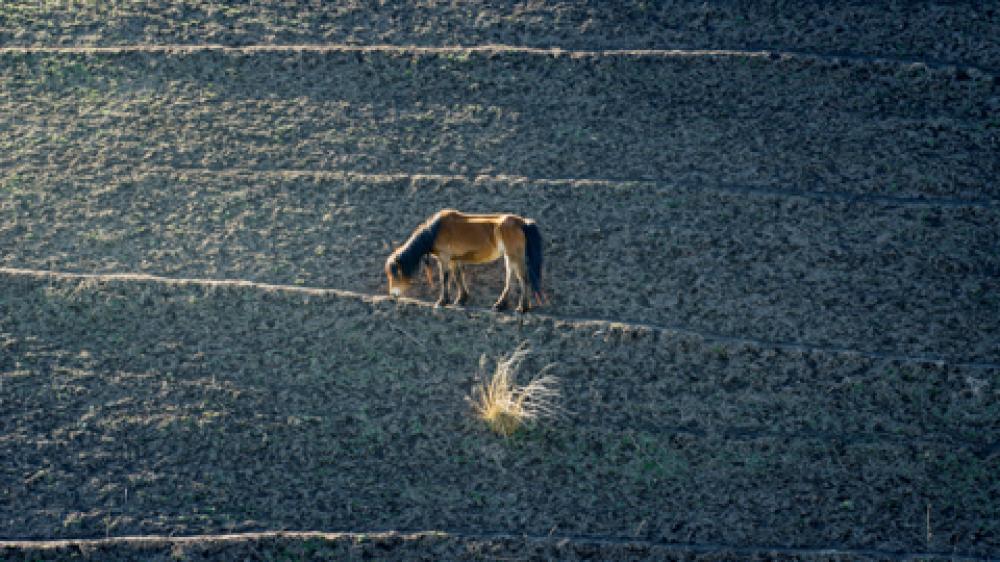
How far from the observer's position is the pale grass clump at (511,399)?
35.7ft

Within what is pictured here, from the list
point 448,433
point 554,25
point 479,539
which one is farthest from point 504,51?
point 479,539

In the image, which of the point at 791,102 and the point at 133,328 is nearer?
the point at 133,328

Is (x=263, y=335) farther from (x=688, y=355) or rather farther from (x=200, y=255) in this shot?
(x=688, y=355)

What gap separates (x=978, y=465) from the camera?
10617 mm

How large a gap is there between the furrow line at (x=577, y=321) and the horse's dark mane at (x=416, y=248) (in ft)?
1.19

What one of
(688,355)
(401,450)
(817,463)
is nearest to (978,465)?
(817,463)

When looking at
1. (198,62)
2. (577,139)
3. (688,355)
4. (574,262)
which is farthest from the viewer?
(198,62)

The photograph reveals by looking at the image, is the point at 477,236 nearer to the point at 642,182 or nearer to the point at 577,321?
the point at 577,321

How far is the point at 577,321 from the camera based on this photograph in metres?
11.6

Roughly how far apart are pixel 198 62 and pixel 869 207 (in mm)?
8017

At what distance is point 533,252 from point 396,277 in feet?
4.50

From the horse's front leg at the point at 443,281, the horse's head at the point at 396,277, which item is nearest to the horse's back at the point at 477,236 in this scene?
the horse's front leg at the point at 443,281

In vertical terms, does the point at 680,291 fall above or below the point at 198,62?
below

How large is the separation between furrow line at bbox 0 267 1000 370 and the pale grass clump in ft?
2.18
